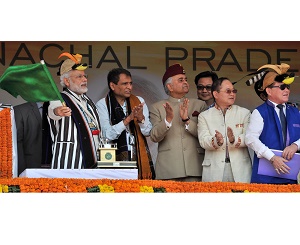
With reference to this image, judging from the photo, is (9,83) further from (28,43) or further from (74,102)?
(28,43)

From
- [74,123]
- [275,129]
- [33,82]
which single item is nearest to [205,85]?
[275,129]

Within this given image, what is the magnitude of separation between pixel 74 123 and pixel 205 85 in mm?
1770

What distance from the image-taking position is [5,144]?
567 inches

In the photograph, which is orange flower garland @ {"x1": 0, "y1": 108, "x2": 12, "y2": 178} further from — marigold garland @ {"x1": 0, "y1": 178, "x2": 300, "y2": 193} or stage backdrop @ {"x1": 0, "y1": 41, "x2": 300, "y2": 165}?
stage backdrop @ {"x1": 0, "y1": 41, "x2": 300, "y2": 165}

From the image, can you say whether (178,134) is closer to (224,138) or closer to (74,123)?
(224,138)

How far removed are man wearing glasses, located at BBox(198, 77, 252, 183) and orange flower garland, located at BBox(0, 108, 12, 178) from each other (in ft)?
6.81

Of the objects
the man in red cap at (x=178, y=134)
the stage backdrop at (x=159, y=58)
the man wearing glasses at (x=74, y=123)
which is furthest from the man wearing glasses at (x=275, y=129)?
the man wearing glasses at (x=74, y=123)

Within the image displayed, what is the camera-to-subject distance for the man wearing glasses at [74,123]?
1455 centimetres

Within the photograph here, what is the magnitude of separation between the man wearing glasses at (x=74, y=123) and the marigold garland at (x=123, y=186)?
106 centimetres

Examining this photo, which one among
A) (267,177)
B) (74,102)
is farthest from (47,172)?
(267,177)

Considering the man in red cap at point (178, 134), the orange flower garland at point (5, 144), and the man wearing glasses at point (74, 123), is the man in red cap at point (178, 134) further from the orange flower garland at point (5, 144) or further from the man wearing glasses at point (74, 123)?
the orange flower garland at point (5, 144)

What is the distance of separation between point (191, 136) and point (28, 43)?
2.60 m

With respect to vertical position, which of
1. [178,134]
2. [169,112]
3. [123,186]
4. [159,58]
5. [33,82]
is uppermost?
[159,58]

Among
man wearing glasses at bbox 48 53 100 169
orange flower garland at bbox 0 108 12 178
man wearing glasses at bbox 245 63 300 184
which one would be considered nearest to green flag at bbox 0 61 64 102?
man wearing glasses at bbox 48 53 100 169
